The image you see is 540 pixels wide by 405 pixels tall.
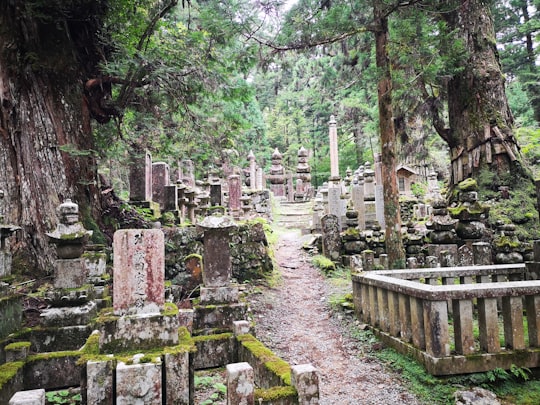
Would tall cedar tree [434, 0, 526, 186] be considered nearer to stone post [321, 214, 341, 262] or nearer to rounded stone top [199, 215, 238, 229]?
stone post [321, 214, 341, 262]

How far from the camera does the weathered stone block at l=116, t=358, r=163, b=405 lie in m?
2.77

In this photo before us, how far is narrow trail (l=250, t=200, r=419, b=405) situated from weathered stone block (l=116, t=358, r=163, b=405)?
199 cm

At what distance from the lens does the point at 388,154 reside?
702cm

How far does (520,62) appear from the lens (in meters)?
18.8

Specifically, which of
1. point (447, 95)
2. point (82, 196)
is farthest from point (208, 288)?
point (447, 95)

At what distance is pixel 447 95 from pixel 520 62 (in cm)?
1104

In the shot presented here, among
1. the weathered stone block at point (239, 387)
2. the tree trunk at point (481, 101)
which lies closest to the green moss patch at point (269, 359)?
the weathered stone block at point (239, 387)

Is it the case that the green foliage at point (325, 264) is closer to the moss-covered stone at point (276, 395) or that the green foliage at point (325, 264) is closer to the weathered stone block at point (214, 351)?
the weathered stone block at point (214, 351)

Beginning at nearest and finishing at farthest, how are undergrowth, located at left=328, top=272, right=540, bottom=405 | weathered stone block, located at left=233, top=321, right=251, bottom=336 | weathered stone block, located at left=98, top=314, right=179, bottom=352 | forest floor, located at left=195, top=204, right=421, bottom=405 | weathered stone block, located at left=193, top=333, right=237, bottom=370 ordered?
1. weathered stone block, located at left=98, top=314, right=179, bottom=352
2. undergrowth, located at left=328, top=272, right=540, bottom=405
3. forest floor, located at left=195, top=204, right=421, bottom=405
4. weathered stone block, located at left=193, top=333, right=237, bottom=370
5. weathered stone block, located at left=233, top=321, right=251, bottom=336

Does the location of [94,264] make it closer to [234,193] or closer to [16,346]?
[16,346]

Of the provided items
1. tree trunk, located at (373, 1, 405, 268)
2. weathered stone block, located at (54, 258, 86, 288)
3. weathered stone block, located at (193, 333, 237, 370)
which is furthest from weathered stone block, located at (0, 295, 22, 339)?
tree trunk, located at (373, 1, 405, 268)

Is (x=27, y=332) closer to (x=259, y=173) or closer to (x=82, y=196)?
(x=82, y=196)

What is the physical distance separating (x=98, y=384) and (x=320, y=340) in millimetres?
3880

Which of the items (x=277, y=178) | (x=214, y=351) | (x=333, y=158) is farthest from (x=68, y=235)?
(x=277, y=178)
